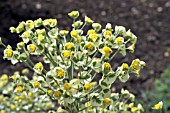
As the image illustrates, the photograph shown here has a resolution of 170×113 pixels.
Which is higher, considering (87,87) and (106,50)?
(106,50)

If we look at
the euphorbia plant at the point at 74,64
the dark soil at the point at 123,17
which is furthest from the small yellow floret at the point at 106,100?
the dark soil at the point at 123,17

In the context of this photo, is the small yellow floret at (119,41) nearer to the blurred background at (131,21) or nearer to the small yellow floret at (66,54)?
the small yellow floret at (66,54)

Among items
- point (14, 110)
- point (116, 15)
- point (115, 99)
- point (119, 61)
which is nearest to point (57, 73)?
point (115, 99)

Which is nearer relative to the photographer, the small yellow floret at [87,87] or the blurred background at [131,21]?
the small yellow floret at [87,87]

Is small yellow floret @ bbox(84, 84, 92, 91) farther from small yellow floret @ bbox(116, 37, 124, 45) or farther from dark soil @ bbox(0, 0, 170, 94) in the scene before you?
dark soil @ bbox(0, 0, 170, 94)

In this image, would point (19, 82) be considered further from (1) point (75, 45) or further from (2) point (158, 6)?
(2) point (158, 6)

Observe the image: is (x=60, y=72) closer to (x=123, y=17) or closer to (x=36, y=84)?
(x=36, y=84)

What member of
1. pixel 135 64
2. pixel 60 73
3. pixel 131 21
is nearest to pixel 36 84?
pixel 60 73
